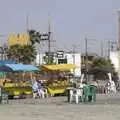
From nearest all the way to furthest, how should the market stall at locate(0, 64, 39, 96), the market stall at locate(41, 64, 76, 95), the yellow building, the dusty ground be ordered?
the dusty ground
the market stall at locate(0, 64, 39, 96)
the market stall at locate(41, 64, 76, 95)
the yellow building

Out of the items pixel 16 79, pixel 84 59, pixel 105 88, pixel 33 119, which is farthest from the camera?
pixel 84 59

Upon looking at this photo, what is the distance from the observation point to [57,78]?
50.4m

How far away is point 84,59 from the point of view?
438 feet

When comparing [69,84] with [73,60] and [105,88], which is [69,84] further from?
[73,60]

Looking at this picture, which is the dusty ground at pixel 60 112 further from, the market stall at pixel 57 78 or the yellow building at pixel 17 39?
the yellow building at pixel 17 39

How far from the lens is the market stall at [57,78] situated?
153ft

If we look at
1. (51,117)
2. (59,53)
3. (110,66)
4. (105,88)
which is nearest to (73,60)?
(110,66)

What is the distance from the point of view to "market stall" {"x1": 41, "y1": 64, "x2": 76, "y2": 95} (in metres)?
46.6

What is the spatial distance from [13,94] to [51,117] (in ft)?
69.3

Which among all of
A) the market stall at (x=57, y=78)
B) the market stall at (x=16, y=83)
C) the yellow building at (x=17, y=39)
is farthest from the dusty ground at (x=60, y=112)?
the yellow building at (x=17, y=39)

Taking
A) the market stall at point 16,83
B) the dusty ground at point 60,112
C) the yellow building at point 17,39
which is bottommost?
the dusty ground at point 60,112

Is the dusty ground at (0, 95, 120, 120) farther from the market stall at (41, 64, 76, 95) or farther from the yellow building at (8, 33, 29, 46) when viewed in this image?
the yellow building at (8, 33, 29, 46)

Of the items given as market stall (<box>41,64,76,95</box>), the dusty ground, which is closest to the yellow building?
market stall (<box>41,64,76,95</box>)

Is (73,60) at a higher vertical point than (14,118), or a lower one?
higher
